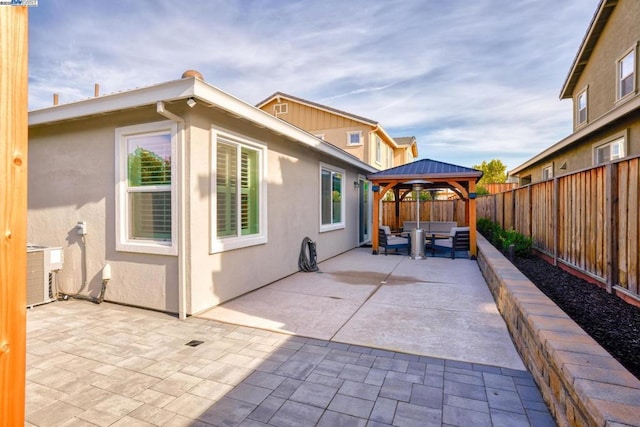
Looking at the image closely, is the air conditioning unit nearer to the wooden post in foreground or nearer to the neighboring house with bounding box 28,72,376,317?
the neighboring house with bounding box 28,72,376,317

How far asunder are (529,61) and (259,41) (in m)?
9.04

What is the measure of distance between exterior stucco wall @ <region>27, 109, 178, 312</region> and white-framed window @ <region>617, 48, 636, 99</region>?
1143cm

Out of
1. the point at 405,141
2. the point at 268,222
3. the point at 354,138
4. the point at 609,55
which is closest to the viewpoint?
the point at 268,222

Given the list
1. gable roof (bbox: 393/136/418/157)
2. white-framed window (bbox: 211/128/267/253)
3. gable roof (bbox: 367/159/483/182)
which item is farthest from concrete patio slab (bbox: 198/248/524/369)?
gable roof (bbox: 393/136/418/157)

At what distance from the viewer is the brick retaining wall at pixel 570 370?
5.39 feet

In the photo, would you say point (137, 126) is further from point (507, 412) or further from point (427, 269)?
point (427, 269)

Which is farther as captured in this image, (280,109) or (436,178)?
(280,109)

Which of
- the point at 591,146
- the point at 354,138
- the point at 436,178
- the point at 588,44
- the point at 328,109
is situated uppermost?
the point at 588,44

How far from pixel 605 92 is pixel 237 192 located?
12.0 metres

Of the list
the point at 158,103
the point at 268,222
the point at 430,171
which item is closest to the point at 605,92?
the point at 430,171

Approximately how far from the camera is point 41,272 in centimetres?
495

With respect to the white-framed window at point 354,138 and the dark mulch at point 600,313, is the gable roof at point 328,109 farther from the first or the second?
the dark mulch at point 600,313

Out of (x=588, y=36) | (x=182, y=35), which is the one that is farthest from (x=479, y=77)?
(x=182, y=35)

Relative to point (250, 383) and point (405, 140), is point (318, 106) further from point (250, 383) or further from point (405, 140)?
Answer: point (250, 383)
